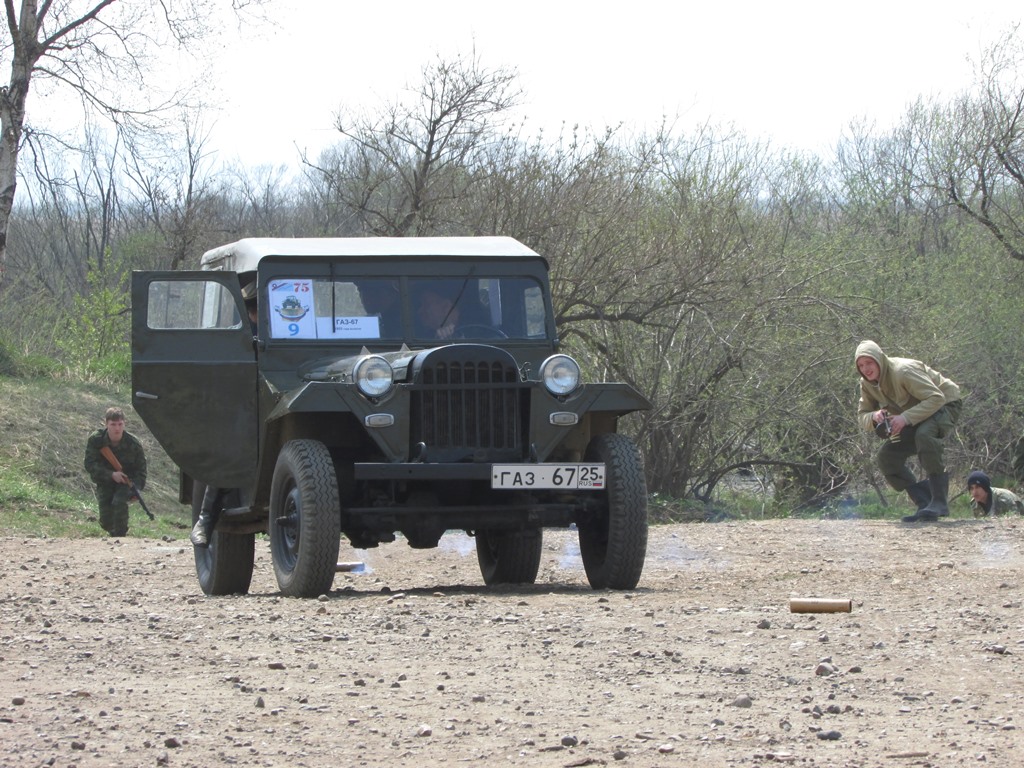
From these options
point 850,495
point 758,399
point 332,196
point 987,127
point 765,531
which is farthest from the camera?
point 987,127

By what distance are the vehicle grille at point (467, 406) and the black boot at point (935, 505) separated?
16.0ft

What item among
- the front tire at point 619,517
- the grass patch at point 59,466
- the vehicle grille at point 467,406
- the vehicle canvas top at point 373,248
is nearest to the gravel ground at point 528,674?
the front tire at point 619,517

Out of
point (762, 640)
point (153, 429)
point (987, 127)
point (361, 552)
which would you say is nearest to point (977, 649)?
point (762, 640)

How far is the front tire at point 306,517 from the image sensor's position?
7590mm

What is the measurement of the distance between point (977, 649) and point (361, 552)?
6.77 m

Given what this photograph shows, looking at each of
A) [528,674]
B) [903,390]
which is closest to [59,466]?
[903,390]

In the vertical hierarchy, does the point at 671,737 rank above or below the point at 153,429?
below

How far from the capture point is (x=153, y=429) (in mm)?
8797

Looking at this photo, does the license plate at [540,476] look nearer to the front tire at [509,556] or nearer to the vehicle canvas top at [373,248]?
the front tire at [509,556]

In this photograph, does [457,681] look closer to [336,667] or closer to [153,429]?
[336,667]

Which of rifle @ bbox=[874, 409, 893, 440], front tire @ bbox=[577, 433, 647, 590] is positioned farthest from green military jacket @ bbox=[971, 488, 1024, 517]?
front tire @ bbox=[577, 433, 647, 590]

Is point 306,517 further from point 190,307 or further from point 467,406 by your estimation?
point 190,307

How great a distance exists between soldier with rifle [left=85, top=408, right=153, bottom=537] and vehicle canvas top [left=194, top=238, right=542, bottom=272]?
596cm

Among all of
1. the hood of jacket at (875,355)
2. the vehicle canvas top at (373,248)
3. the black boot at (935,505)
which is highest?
the vehicle canvas top at (373,248)
